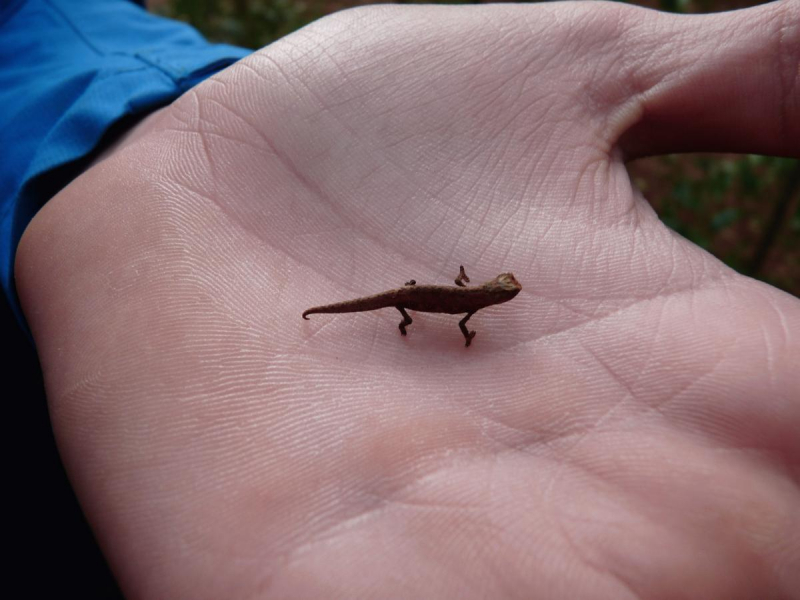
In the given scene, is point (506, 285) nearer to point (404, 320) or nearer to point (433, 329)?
point (433, 329)

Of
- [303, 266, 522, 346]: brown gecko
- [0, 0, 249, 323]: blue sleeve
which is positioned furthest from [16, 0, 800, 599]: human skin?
[0, 0, 249, 323]: blue sleeve

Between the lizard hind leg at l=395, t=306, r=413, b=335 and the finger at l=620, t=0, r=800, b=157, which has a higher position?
the finger at l=620, t=0, r=800, b=157

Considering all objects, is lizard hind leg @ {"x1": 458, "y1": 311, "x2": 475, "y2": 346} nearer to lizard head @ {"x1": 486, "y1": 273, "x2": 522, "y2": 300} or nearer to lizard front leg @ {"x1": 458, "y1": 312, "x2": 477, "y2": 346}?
lizard front leg @ {"x1": 458, "y1": 312, "x2": 477, "y2": 346}

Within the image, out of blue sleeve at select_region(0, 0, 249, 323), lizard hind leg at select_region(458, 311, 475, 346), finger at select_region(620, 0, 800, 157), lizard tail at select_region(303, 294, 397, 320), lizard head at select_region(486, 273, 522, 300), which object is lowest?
lizard hind leg at select_region(458, 311, 475, 346)

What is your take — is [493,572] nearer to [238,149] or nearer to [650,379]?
[650,379]

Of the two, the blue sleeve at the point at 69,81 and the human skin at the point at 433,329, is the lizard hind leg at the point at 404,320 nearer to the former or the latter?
the human skin at the point at 433,329

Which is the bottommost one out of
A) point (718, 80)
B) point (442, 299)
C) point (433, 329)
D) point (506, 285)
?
point (433, 329)

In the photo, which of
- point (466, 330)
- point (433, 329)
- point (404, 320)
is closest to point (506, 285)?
point (466, 330)

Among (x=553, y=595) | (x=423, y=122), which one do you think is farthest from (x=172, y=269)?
(x=553, y=595)
